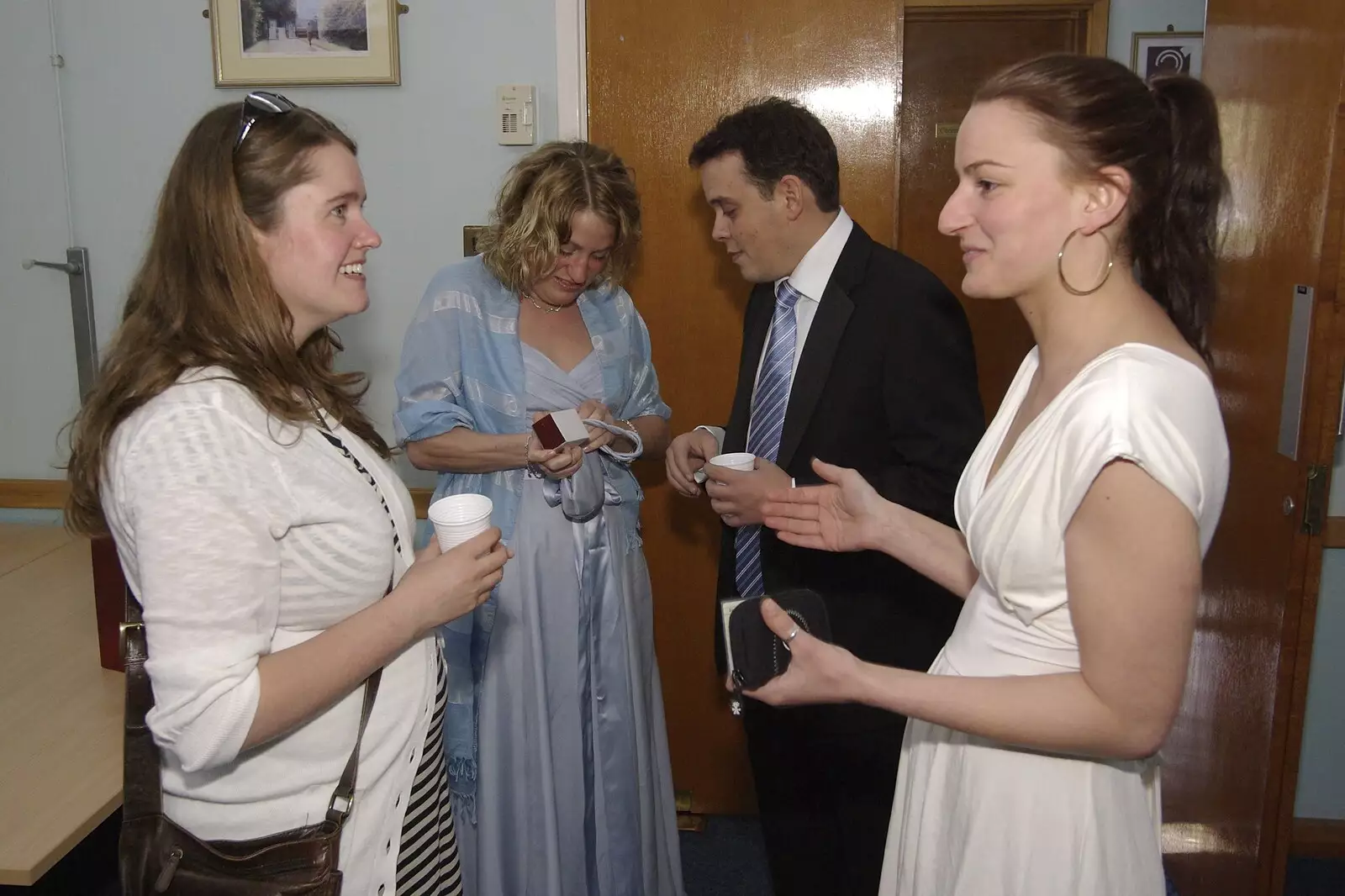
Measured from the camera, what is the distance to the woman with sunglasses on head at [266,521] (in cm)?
113

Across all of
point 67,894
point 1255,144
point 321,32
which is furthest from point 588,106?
point 67,894

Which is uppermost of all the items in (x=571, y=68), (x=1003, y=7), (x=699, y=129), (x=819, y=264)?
(x=1003, y=7)

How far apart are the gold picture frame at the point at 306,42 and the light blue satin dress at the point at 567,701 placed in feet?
3.61

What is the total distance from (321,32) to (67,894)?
7.73ft

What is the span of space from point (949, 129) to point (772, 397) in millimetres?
1597

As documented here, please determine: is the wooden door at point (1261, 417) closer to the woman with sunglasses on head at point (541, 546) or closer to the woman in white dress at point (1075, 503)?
the woman in white dress at point (1075, 503)

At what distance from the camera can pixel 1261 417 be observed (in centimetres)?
221

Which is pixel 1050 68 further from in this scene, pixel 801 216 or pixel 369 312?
pixel 369 312

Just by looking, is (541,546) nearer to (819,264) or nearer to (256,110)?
(819,264)

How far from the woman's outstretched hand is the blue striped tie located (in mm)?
487

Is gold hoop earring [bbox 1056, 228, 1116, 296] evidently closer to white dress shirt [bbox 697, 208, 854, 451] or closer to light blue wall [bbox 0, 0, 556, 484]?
white dress shirt [bbox 697, 208, 854, 451]

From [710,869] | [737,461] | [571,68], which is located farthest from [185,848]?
[571,68]

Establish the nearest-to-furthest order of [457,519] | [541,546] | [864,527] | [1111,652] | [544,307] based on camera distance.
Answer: [1111,652]
[457,519]
[864,527]
[541,546]
[544,307]

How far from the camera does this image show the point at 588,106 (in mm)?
2801
